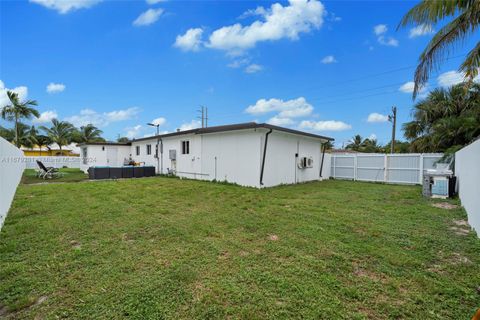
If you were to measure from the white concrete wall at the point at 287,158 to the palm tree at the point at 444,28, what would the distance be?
216 inches

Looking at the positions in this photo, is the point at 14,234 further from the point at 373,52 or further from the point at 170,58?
the point at 373,52

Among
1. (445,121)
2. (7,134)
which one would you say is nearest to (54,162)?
(7,134)

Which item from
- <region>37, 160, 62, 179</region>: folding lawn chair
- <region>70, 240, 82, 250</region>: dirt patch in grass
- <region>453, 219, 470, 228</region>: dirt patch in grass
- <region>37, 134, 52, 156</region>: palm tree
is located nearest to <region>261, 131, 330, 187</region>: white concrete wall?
<region>453, 219, 470, 228</region>: dirt patch in grass

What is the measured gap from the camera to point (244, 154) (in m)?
10.1

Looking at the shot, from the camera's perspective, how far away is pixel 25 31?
8508mm

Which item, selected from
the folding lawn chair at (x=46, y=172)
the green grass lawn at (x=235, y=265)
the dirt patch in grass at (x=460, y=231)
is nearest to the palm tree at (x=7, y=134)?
the folding lawn chair at (x=46, y=172)

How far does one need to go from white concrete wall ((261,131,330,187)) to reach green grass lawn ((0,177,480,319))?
15.9ft

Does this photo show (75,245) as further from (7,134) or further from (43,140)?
(43,140)

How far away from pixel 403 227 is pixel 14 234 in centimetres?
697

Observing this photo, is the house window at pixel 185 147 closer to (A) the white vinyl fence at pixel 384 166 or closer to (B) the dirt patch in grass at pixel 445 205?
(A) the white vinyl fence at pixel 384 166

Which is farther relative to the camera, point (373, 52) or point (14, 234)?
point (373, 52)

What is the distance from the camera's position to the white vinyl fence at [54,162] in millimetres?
20858

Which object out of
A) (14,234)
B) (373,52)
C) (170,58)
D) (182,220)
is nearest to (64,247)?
(14,234)

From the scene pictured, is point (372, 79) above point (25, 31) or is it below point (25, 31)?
above
